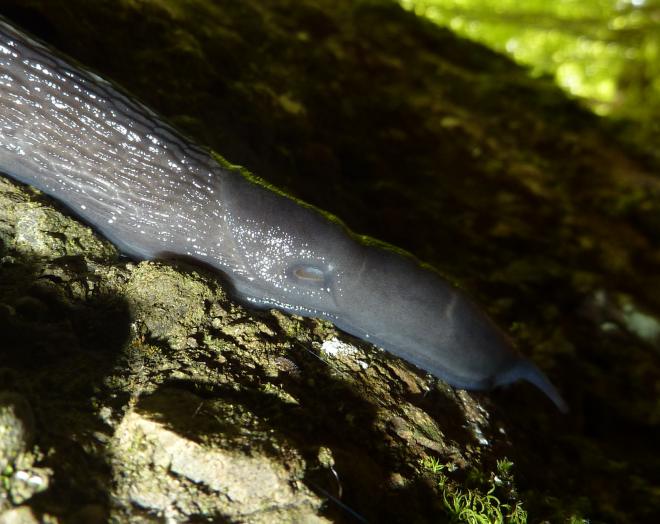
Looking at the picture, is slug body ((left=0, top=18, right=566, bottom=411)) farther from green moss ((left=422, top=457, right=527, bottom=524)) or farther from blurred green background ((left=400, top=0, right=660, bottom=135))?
blurred green background ((left=400, top=0, right=660, bottom=135))

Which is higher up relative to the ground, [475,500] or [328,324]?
[328,324]

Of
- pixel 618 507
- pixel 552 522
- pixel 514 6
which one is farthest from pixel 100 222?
pixel 514 6

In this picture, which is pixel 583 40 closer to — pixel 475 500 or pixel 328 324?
pixel 328 324

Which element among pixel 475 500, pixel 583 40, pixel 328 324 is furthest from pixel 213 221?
pixel 583 40

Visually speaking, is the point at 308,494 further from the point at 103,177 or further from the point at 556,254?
the point at 556,254

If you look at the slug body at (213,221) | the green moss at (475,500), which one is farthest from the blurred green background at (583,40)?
the green moss at (475,500)

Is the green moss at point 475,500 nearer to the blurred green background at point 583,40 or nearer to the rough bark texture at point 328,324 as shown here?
the rough bark texture at point 328,324

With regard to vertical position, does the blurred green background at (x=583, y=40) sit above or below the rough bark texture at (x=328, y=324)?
above
